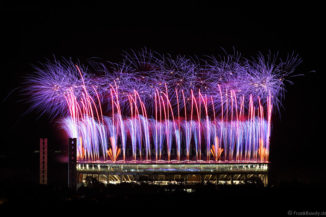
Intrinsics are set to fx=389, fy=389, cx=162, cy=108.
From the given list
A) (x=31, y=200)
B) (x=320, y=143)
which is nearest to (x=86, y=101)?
(x=31, y=200)

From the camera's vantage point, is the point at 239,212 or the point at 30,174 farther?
the point at 30,174

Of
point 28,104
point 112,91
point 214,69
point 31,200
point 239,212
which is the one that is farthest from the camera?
point 28,104

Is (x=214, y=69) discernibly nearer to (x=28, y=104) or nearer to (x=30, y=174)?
(x=30, y=174)

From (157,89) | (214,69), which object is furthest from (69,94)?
(214,69)

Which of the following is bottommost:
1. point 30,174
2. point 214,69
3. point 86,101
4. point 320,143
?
point 30,174

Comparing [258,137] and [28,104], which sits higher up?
[28,104]

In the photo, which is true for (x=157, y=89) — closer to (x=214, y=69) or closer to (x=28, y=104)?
(x=214, y=69)

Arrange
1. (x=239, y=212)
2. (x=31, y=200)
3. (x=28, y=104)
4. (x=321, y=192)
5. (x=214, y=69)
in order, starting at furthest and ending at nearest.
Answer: (x=28, y=104), (x=214, y=69), (x=321, y=192), (x=31, y=200), (x=239, y=212)

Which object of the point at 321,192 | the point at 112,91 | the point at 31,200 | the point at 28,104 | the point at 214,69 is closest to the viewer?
the point at 31,200

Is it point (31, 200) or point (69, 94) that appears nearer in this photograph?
point (31, 200)
